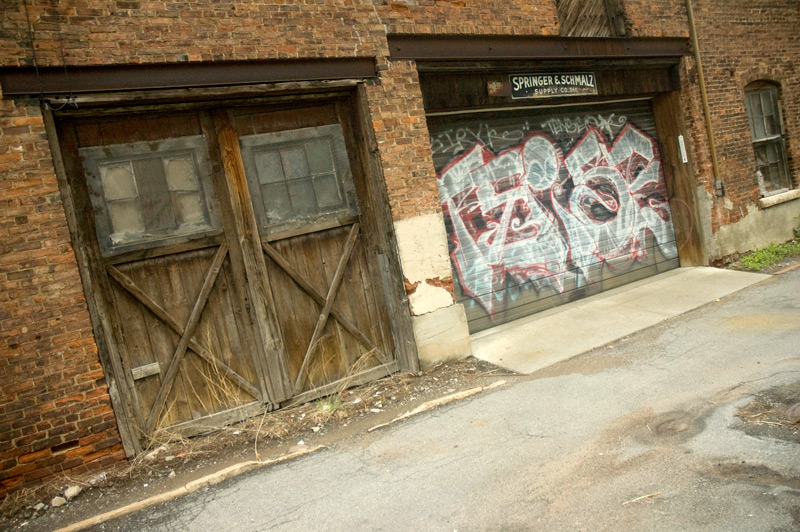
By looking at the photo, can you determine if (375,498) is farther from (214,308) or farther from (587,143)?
(587,143)

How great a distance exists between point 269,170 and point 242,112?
25.9 inches

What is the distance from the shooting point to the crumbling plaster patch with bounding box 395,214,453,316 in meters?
6.50

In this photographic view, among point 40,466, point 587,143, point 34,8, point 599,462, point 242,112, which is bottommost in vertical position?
point 599,462

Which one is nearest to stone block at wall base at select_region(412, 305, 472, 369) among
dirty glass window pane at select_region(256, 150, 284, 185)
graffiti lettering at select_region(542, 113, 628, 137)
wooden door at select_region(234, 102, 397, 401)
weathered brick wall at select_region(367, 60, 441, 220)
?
wooden door at select_region(234, 102, 397, 401)

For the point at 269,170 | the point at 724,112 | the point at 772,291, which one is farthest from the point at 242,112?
the point at 724,112

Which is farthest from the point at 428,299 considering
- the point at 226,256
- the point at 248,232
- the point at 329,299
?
the point at 226,256

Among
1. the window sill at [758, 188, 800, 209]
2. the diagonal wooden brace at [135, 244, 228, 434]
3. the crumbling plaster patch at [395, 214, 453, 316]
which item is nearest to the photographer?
the diagonal wooden brace at [135, 244, 228, 434]

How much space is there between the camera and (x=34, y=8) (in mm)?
4910

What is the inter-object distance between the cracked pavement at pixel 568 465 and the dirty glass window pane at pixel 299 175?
2518mm

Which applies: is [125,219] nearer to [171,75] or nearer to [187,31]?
[171,75]

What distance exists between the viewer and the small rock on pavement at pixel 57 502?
15.1 feet

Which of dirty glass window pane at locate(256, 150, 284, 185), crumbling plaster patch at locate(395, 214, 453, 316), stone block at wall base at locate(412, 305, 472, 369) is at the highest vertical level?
dirty glass window pane at locate(256, 150, 284, 185)

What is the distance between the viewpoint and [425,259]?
262 inches

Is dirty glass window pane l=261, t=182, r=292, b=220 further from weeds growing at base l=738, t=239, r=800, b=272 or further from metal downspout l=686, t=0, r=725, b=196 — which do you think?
weeds growing at base l=738, t=239, r=800, b=272
